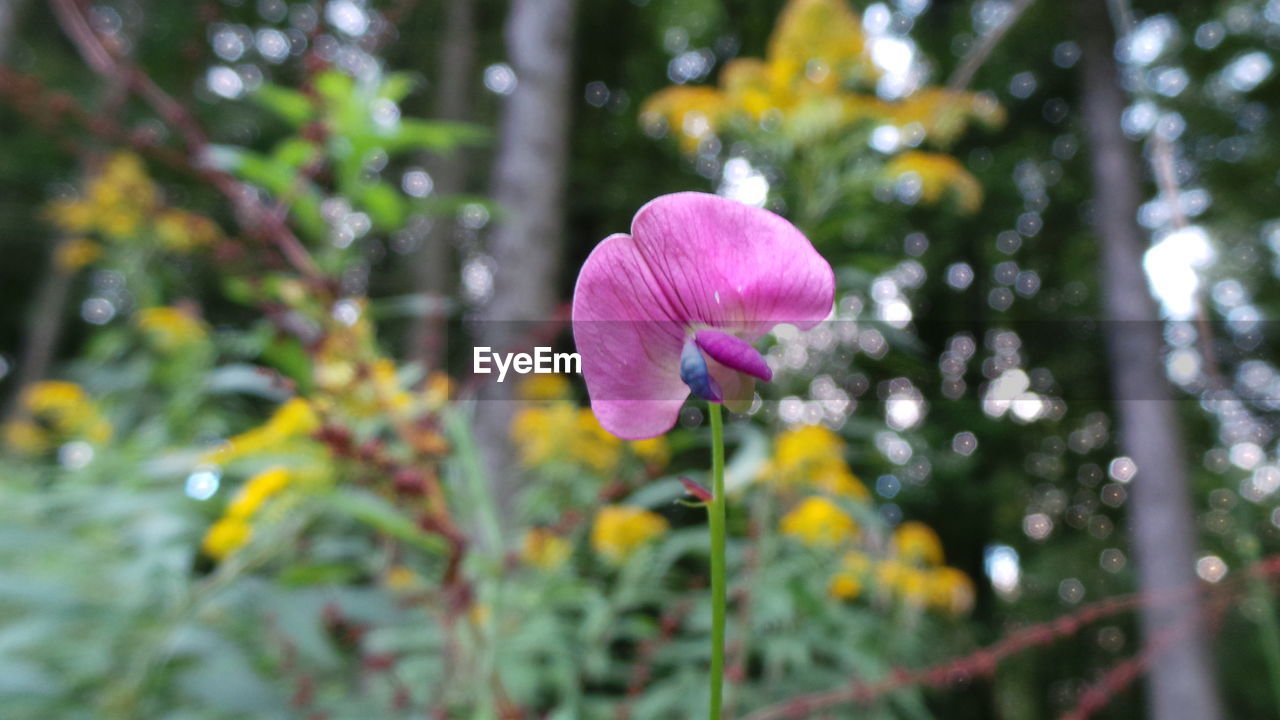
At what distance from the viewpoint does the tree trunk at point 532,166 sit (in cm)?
138

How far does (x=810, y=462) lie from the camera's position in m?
0.82

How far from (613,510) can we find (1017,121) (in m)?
3.61

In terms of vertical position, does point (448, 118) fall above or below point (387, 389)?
above

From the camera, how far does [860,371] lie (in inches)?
34.5

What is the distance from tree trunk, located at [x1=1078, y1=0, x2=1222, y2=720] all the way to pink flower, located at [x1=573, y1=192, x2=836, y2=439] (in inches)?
96.5

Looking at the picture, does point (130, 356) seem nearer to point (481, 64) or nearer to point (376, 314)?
point (376, 314)

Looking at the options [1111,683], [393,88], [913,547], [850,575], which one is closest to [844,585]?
[850,575]

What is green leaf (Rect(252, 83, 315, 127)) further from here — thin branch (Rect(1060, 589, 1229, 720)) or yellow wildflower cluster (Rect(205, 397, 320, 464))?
thin branch (Rect(1060, 589, 1229, 720))

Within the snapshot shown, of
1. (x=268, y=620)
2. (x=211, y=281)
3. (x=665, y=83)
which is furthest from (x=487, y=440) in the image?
(x=211, y=281)

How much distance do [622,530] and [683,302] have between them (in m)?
0.68

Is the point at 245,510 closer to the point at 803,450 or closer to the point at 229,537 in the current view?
the point at 229,537

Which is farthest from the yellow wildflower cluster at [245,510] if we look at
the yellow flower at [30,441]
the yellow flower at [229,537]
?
the yellow flower at [30,441]

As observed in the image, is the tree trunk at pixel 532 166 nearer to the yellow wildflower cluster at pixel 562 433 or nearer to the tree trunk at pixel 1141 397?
the yellow wildflower cluster at pixel 562 433

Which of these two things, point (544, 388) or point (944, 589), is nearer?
point (544, 388)
